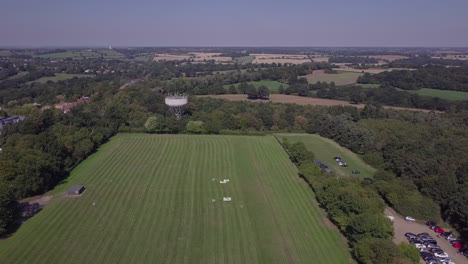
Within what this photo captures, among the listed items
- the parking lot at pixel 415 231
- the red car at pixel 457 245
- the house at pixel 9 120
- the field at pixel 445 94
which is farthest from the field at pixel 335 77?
the house at pixel 9 120

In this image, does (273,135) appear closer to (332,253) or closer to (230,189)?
(230,189)

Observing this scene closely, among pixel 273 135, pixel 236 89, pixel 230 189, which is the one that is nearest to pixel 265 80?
pixel 236 89

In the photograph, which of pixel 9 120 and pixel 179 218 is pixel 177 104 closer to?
pixel 9 120

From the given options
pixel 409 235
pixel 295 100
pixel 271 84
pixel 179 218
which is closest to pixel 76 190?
pixel 179 218

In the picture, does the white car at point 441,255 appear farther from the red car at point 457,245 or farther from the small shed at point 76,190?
the small shed at point 76,190

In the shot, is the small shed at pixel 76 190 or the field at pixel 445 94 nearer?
the small shed at pixel 76 190

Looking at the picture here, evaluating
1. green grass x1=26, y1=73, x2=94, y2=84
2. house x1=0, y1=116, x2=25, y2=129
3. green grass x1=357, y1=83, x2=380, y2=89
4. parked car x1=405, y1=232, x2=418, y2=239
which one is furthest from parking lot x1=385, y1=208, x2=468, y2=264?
green grass x1=26, y1=73, x2=94, y2=84
